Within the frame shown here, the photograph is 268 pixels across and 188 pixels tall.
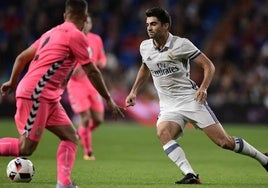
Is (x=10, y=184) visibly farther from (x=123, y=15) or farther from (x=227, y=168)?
(x=123, y=15)

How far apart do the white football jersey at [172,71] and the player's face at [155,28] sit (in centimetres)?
15

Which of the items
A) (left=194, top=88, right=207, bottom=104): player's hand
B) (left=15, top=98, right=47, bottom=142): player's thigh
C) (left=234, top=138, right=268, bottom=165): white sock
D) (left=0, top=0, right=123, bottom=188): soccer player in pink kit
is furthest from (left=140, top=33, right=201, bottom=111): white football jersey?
(left=15, top=98, right=47, bottom=142): player's thigh

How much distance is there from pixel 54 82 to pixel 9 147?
0.87 meters

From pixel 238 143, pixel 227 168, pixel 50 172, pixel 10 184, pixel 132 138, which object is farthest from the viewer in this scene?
pixel 132 138

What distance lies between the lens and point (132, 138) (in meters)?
18.3

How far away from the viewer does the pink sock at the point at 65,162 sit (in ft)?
24.7

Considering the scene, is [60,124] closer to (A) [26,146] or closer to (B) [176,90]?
(A) [26,146]

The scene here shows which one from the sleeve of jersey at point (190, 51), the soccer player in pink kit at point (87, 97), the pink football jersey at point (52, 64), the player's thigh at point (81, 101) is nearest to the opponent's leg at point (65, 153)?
the pink football jersey at point (52, 64)

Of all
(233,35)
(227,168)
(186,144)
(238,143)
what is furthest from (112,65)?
(238,143)

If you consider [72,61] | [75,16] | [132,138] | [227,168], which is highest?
[75,16]

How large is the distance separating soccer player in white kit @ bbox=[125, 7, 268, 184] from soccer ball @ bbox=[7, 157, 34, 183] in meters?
1.49

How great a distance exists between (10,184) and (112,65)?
51.4ft

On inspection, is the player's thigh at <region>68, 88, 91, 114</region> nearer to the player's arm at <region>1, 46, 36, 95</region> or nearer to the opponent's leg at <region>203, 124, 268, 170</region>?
the opponent's leg at <region>203, 124, 268, 170</region>

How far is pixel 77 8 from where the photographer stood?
7.52 metres
